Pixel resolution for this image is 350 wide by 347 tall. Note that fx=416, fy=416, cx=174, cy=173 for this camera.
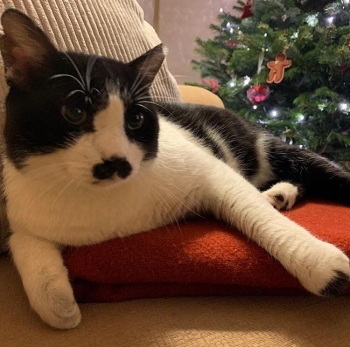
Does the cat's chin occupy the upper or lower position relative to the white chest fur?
upper

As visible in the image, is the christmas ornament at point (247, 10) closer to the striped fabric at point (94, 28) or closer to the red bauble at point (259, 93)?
the red bauble at point (259, 93)

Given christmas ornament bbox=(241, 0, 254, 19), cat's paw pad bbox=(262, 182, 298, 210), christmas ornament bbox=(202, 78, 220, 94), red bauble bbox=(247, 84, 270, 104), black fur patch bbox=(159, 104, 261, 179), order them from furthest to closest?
christmas ornament bbox=(202, 78, 220, 94) → christmas ornament bbox=(241, 0, 254, 19) → red bauble bbox=(247, 84, 270, 104) → black fur patch bbox=(159, 104, 261, 179) → cat's paw pad bbox=(262, 182, 298, 210)

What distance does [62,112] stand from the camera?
69cm

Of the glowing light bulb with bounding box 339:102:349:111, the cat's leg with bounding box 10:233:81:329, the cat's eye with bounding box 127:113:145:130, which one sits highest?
the cat's eye with bounding box 127:113:145:130

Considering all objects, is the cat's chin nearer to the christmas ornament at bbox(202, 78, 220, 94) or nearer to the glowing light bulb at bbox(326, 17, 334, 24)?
the glowing light bulb at bbox(326, 17, 334, 24)

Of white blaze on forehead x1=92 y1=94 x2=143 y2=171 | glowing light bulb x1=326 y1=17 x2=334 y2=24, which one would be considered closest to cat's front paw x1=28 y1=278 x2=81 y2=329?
white blaze on forehead x1=92 y1=94 x2=143 y2=171

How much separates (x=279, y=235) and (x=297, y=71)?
152 centimetres

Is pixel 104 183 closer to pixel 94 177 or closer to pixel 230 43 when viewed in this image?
pixel 94 177

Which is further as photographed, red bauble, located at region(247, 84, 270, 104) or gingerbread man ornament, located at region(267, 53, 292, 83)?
red bauble, located at region(247, 84, 270, 104)

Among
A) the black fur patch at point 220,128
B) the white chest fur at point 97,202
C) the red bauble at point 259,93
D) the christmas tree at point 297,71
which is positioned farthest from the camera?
the red bauble at point 259,93

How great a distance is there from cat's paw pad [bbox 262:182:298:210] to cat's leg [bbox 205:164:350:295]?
121mm

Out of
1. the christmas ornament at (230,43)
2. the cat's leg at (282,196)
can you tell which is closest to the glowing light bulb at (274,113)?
the christmas ornament at (230,43)

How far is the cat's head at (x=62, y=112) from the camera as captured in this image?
0.68m

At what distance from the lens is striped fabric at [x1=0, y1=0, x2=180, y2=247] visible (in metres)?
1.05
